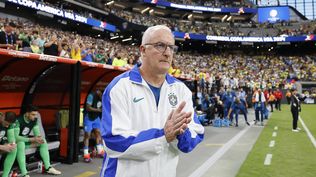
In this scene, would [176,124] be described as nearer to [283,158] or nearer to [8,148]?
[8,148]

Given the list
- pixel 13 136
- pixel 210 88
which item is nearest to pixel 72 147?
pixel 13 136

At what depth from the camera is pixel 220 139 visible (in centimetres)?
1345

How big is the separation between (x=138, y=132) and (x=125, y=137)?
0.10 meters

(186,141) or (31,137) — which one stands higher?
(186,141)

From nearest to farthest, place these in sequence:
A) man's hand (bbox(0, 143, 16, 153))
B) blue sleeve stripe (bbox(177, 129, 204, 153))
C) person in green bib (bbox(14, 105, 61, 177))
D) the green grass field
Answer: blue sleeve stripe (bbox(177, 129, 204, 153)) < man's hand (bbox(0, 143, 16, 153)) < person in green bib (bbox(14, 105, 61, 177)) < the green grass field

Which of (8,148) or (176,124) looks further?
(8,148)

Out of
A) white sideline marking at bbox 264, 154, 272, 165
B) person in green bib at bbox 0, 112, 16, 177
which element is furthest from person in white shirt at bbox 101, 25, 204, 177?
white sideline marking at bbox 264, 154, 272, 165

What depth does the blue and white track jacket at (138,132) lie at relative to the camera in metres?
2.13

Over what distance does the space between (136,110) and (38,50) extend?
28.8ft

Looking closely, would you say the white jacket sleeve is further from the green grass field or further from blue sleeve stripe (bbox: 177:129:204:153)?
the green grass field

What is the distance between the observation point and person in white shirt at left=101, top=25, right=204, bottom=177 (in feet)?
7.00

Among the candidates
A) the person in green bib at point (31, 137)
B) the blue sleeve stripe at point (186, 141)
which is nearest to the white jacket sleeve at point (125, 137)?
the blue sleeve stripe at point (186, 141)

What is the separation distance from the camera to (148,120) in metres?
2.30

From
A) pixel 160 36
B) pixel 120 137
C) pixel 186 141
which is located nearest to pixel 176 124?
pixel 186 141
